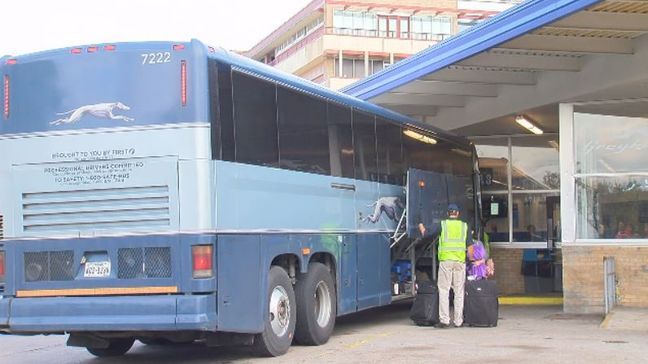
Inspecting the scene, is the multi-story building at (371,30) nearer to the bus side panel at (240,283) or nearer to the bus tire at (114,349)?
the bus tire at (114,349)

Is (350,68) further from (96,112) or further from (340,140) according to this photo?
(96,112)

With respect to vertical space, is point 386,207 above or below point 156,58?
below

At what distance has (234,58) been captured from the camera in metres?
8.84

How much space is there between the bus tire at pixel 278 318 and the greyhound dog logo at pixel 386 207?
2.70 m

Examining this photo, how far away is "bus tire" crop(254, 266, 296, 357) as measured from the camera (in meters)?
9.14

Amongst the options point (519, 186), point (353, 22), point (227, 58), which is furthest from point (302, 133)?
point (353, 22)

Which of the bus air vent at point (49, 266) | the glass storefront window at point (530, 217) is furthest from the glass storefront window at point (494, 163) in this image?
the bus air vent at point (49, 266)

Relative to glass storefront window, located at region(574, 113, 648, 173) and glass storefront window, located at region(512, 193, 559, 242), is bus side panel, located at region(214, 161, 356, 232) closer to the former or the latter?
→ glass storefront window, located at region(574, 113, 648, 173)

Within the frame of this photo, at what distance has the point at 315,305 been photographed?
10.3 metres

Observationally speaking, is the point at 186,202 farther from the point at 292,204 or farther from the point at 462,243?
the point at 462,243

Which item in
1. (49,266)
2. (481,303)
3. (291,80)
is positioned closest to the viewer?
(49,266)

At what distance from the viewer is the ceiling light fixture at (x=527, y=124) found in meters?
17.2

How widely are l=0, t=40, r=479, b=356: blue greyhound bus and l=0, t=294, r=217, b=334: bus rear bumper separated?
14 mm

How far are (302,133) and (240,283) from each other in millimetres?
2411
